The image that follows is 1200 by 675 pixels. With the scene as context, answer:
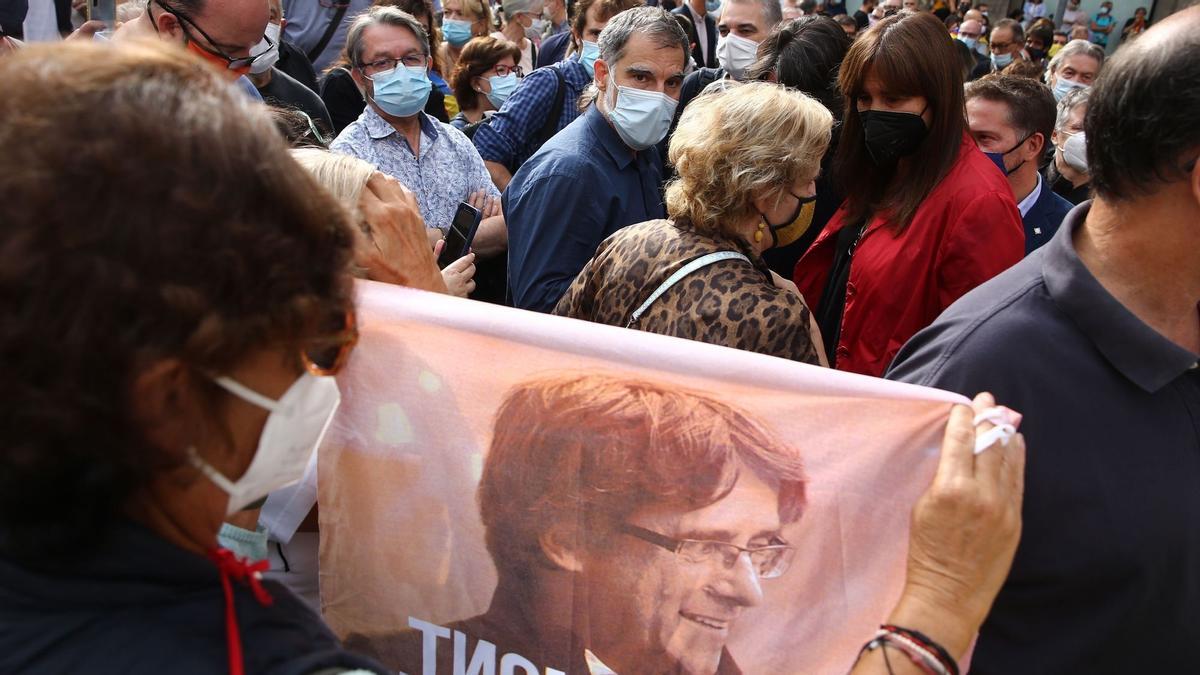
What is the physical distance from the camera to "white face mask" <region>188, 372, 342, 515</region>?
1075 mm

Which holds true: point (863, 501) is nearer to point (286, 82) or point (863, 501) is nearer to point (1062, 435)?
point (1062, 435)

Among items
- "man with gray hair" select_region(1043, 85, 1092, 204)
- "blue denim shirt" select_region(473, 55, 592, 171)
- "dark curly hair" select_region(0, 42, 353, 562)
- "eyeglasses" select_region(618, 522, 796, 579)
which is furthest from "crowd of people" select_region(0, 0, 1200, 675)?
"man with gray hair" select_region(1043, 85, 1092, 204)

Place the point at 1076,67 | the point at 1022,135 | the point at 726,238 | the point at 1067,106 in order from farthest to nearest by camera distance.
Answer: the point at 1076,67, the point at 1067,106, the point at 1022,135, the point at 726,238

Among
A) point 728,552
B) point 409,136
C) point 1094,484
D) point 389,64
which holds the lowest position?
point 409,136

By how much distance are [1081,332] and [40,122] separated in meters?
1.53

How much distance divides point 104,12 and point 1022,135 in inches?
160

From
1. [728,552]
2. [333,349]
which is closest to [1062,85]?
[728,552]

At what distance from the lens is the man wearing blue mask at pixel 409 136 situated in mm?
4152

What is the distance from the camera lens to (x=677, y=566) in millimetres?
1722

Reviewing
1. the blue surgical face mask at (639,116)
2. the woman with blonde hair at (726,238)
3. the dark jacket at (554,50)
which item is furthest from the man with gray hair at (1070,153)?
the dark jacket at (554,50)

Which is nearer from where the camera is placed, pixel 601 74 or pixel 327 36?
pixel 601 74

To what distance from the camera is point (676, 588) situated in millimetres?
1729

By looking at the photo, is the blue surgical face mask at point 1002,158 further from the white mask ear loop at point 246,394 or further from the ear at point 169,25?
the white mask ear loop at point 246,394

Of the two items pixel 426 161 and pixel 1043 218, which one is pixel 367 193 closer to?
pixel 426 161
